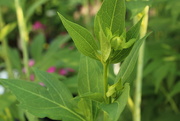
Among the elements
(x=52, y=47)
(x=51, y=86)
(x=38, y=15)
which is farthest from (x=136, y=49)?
(x=38, y=15)

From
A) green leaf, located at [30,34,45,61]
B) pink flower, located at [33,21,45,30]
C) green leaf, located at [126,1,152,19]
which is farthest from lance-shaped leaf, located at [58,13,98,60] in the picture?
pink flower, located at [33,21,45,30]

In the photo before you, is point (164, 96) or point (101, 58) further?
point (164, 96)

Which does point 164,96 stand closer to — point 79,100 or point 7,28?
point 7,28

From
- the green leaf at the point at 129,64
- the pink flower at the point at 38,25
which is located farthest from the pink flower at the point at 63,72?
the green leaf at the point at 129,64

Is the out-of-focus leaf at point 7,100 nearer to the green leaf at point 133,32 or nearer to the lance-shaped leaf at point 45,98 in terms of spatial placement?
the lance-shaped leaf at point 45,98

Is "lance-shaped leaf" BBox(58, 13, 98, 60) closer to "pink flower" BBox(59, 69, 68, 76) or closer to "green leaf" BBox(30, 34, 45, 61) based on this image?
"green leaf" BBox(30, 34, 45, 61)

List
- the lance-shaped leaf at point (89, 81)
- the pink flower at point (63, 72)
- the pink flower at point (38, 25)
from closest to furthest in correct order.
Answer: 1. the lance-shaped leaf at point (89, 81)
2. the pink flower at point (63, 72)
3. the pink flower at point (38, 25)

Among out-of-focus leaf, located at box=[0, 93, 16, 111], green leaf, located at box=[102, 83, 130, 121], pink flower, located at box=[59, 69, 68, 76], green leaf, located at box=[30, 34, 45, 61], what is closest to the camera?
green leaf, located at box=[102, 83, 130, 121]
